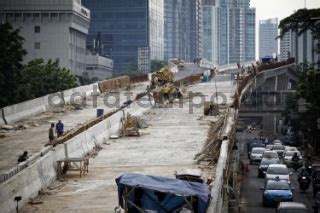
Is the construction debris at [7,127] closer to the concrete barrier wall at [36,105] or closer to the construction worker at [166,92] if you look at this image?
the concrete barrier wall at [36,105]

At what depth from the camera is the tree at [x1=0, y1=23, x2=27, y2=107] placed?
73.4 meters

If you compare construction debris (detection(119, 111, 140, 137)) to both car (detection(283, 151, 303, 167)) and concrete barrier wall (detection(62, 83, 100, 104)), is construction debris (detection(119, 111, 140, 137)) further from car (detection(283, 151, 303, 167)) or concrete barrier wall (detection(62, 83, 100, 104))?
car (detection(283, 151, 303, 167))

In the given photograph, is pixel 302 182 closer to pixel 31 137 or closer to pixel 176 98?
pixel 31 137

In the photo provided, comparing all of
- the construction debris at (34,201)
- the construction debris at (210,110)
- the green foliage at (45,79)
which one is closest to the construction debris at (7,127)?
the construction debris at (210,110)

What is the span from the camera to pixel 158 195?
22.5 meters

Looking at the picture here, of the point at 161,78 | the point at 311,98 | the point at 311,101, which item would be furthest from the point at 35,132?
the point at 161,78

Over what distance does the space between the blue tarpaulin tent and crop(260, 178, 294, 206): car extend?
18.4 metres

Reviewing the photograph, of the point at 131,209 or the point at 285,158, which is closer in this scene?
the point at 131,209

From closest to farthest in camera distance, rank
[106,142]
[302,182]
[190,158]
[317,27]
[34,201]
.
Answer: [34,201] → [190,158] → [106,142] → [302,182] → [317,27]

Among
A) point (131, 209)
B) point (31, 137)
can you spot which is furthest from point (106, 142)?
point (131, 209)

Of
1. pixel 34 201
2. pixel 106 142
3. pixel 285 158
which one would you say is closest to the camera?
pixel 34 201

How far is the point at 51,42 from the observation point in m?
168

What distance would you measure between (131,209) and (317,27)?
106ft

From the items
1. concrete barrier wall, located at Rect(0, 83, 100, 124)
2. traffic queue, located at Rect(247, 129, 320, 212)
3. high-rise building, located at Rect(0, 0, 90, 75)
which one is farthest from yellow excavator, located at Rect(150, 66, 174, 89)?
high-rise building, located at Rect(0, 0, 90, 75)
